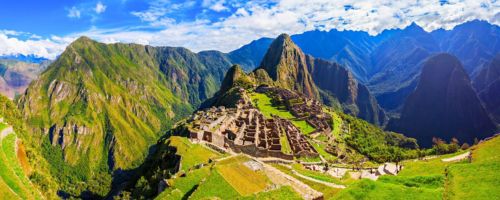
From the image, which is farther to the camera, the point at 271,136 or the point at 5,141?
the point at 271,136

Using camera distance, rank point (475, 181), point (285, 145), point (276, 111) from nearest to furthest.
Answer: point (475, 181) → point (285, 145) → point (276, 111)

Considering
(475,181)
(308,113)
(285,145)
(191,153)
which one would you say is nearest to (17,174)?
(191,153)

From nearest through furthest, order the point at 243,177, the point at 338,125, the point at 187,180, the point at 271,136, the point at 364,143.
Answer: the point at 243,177, the point at 187,180, the point at 271,136, the point at 364,143, the point at 338,125

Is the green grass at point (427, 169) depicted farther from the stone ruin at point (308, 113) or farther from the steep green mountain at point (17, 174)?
the stone ruin at point (308, 113)

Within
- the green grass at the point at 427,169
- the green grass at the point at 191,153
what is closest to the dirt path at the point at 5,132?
the green grass at the point at 191,153

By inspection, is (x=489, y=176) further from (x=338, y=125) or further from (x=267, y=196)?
(x=338, y=125)

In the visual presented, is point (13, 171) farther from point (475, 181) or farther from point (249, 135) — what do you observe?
point (475, 181)

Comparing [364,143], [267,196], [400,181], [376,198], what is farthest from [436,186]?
[364,143]

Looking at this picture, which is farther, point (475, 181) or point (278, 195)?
point (278, 195)
